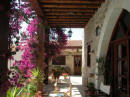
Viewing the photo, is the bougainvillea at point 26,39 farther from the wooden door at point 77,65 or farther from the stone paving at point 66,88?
the wooden door at point 77,65

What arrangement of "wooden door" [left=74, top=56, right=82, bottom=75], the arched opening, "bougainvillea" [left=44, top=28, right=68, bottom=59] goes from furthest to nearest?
"wooden door" [left=74, top=56, right=82, bottom=75] < "bougainvillea" [left=44, top=28, right=68, bottom=59] < the arched opening

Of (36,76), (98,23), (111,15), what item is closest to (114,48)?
(111,15)

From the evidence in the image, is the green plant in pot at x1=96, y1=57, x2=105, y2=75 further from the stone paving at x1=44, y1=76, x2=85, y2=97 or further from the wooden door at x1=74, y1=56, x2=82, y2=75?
the wooden door at x1=74, y1=56, x2=82, y2=75

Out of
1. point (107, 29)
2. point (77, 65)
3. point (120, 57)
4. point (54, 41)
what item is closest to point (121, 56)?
point (120, 57)

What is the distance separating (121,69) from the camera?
4.39 m

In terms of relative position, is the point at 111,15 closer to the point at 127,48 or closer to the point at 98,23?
the point at 127,48

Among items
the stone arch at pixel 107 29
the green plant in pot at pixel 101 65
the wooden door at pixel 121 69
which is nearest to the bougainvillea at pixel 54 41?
the stone arch at pixel 107 29

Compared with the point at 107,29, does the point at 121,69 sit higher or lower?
lower

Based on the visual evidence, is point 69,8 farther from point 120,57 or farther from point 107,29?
point 120,57

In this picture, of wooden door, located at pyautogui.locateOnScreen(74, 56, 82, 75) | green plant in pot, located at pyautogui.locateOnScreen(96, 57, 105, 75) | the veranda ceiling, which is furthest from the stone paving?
wooden door, located at pyautogui.locateOnScreen(74, 56, 82, 75)

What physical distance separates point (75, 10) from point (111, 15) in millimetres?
1852

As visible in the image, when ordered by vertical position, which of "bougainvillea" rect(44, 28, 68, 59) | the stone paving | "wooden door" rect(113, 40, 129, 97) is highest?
"bougainvillea" rect(44, 28, 68, 59)

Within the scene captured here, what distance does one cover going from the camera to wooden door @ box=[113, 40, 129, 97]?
4059 mm

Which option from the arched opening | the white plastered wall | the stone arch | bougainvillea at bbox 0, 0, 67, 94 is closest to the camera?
bougainvillea at bbox 0, 0, 67, 94
